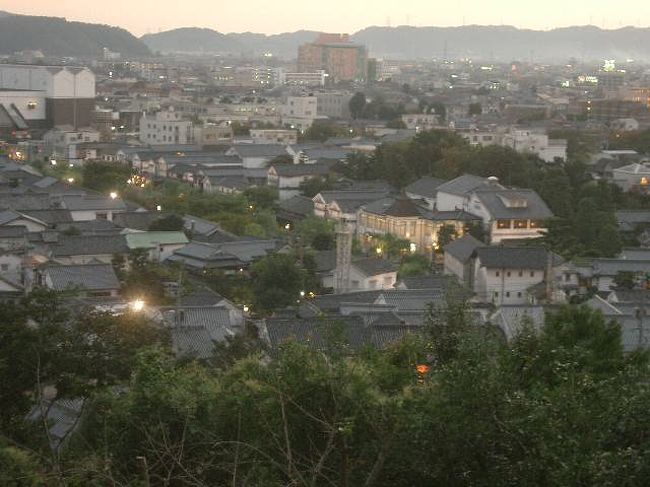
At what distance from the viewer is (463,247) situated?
10.9 m

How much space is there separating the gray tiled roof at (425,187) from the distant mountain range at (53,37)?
162 feet

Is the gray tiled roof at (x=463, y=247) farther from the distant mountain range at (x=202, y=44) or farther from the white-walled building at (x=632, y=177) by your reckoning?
the distant mountain range at (x=202, y=44)

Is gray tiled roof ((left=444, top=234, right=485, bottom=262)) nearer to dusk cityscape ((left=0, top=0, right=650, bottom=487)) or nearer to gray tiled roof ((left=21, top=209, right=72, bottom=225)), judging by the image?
dusk cityscape ((left=0, top=0, right=650, bottom=487))

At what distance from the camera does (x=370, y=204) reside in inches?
525

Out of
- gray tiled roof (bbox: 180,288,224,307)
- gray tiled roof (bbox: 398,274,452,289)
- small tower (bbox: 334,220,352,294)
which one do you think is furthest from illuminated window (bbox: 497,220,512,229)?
gray tiled roof (bbox: 180,288,224,307)

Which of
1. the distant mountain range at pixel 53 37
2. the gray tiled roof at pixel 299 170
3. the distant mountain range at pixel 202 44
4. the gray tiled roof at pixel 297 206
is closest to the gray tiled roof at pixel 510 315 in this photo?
the gray tiled roof at pixel 297 206

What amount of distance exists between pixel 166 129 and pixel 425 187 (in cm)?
991

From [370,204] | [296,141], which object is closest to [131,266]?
[370,204]

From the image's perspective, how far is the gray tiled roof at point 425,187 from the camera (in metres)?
14.2

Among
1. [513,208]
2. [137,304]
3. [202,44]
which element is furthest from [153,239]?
[202,44]

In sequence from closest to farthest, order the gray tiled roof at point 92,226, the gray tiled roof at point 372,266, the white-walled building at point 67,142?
the gray tiled roof at point 372,266, the gray tiled roof at point 92,226, the white-walled building at point 67,142

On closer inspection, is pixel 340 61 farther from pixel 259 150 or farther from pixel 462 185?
pixel 462 185

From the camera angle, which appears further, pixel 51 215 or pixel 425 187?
pixel 425 187

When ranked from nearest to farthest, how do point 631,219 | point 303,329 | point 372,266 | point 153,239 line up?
point 303,329
point 372,266
point 153,239
point 631,219
